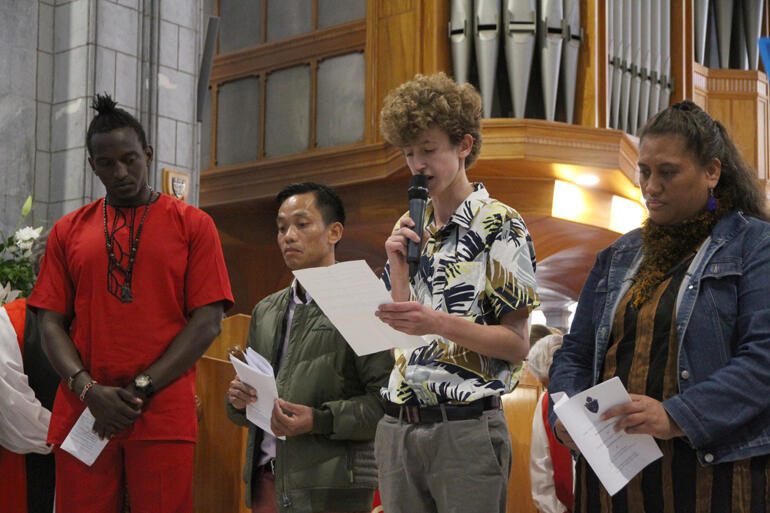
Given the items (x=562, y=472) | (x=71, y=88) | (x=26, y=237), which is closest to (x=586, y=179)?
(x=562, y=472)

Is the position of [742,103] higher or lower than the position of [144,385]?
higher

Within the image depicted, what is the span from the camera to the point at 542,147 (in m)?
6.59

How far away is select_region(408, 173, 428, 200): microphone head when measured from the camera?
8.10 feet

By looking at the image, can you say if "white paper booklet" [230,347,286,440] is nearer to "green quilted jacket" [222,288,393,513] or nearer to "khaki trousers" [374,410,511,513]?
"green quilted jacket" [222,288,393,513]

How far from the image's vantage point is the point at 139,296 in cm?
299

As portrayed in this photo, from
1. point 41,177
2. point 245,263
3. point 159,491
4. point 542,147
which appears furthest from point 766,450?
point 245,263

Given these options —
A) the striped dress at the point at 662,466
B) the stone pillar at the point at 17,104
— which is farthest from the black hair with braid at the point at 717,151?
the stone pillar at the point at 17,104

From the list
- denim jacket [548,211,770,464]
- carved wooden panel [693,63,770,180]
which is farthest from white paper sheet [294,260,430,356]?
carved wooden panel [693,63,770,180]

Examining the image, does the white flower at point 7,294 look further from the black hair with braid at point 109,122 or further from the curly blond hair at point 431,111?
the curly blond hair at point 431,111

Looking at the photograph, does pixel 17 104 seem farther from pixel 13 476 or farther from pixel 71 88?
pixel 13 476

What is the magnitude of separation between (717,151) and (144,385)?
164 centimetres

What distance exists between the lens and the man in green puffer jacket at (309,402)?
289cm

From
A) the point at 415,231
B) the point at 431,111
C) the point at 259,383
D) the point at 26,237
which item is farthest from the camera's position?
the point at 26,237

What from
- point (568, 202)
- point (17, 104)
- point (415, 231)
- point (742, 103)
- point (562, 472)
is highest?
point (742, 103)
